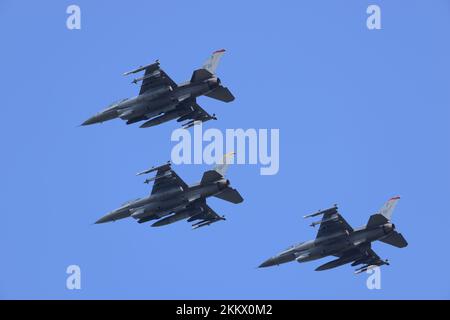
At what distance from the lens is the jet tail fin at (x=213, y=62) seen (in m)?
73.1

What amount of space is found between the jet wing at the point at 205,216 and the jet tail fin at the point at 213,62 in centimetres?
731

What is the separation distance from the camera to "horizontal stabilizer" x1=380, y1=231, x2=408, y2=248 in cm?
7338

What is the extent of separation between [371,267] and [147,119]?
1499cm

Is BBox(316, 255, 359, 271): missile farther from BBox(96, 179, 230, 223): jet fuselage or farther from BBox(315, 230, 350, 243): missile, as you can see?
BBox(96, 179, 230, 223): jet fuselage

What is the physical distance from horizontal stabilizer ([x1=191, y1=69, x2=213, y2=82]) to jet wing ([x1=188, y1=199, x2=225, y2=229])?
22.4 ft

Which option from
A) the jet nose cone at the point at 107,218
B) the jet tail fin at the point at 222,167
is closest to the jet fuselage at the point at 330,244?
the jet tail fin at the point at 222,167

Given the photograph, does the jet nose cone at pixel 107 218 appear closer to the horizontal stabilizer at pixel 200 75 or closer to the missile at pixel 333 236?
the horizontal stabilizer at pixel 200 75

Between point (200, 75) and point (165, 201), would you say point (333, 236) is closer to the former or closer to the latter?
point (165, 201)

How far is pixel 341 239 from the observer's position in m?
73.5

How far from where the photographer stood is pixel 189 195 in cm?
7338

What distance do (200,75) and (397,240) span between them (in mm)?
13840
